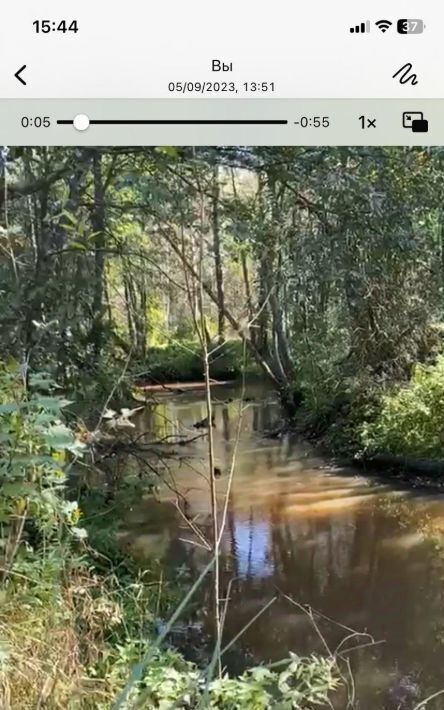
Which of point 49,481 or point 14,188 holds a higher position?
point 14,188

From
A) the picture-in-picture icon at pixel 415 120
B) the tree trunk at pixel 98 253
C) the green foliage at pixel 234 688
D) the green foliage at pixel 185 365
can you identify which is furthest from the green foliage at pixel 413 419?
the picture-in-picture icon at pixel 415 120

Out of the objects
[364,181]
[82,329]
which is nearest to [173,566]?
[82,329]

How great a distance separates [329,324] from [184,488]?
703 mm

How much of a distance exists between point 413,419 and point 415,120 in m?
2.42

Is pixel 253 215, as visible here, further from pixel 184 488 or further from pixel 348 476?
pixel 348 476

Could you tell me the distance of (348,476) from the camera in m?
3.12

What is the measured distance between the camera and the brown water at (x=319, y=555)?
160 cm

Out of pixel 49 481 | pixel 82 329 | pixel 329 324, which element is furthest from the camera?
pixel 329 324

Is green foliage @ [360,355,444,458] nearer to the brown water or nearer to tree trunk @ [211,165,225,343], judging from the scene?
the brown water
